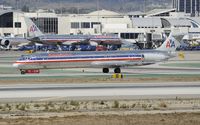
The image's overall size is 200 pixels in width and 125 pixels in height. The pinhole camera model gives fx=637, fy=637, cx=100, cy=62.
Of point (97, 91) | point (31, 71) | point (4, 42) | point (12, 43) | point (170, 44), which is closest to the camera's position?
point (97, 91)

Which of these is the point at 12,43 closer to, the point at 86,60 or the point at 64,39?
→ the point at 64,39

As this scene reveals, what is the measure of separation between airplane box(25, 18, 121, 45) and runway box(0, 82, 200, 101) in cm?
10889

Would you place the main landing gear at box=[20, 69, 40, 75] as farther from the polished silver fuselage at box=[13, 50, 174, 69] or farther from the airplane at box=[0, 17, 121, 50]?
the airplane at box=[0, 17, 121, 50]

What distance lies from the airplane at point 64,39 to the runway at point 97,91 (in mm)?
108889

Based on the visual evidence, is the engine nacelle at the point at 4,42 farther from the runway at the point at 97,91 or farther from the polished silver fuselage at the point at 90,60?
the runway at the point at 97,91

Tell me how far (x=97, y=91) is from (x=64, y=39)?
384ft

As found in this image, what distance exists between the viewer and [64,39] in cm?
16512

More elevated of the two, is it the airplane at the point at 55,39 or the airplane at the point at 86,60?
the airplane at the point at 55,39

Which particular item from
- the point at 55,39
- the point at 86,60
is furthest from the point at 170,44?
the point at 55,39

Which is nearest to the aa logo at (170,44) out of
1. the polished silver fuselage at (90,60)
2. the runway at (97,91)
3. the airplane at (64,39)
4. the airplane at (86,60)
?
the airplane at (86,60)

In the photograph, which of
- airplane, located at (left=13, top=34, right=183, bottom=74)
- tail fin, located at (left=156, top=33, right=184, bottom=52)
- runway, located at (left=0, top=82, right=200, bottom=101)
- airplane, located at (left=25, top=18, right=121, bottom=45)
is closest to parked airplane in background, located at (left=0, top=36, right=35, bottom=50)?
airplane, located at (left=25, top=18, right=121, bottom=45)

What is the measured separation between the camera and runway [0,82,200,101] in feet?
148

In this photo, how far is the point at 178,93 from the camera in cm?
4716

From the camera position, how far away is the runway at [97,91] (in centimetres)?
4500
